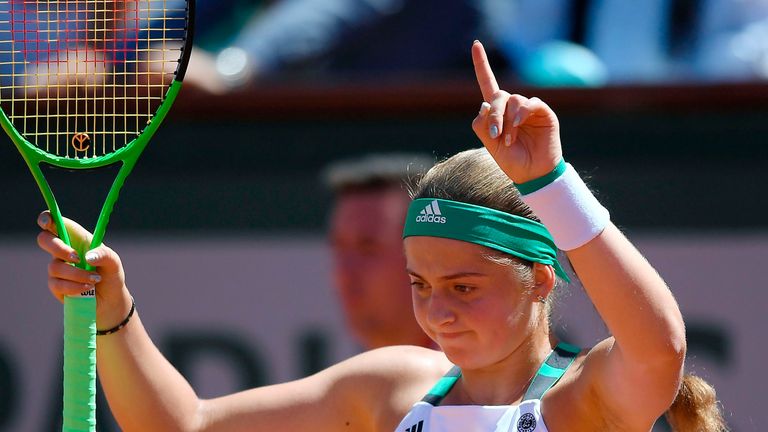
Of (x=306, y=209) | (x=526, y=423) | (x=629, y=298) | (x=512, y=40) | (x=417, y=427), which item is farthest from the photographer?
(x=512, y=40)

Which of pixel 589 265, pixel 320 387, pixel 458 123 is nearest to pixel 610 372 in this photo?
pixel 589 265

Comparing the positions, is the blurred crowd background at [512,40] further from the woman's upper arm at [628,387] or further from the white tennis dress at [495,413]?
the woman's upper arm at [628,387]

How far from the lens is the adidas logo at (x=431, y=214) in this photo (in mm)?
2428

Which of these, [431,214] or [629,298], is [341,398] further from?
[629,298]

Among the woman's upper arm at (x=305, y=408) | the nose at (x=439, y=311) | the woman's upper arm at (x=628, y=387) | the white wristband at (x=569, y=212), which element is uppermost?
the white wristband at (x=569, y=212)

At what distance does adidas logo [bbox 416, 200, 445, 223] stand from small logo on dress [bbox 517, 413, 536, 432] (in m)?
0.39

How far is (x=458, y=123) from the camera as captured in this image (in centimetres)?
469

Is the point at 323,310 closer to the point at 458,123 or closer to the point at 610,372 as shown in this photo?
the point at 458,123

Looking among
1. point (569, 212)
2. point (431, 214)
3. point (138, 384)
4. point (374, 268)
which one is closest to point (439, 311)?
point (431, 214)

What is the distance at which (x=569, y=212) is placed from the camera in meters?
2.15

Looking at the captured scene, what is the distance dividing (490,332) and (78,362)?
781 millimetres

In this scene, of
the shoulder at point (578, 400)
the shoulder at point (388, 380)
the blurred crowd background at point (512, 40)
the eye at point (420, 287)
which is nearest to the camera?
the shoulder at point (578, 400)

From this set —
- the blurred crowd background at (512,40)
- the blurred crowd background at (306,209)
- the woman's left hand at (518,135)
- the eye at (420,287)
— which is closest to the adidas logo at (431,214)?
the eye at (420,287)

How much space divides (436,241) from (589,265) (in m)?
0.37
